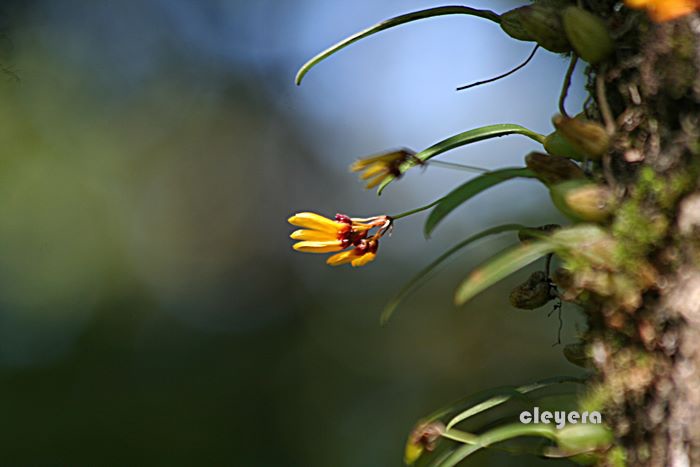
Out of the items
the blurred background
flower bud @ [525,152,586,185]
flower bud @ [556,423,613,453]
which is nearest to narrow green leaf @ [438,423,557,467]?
flower bud @ [556,423,613,453]

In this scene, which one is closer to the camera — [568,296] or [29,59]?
[568,296]

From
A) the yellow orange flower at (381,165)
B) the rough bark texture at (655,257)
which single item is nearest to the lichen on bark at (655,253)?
the rough bark texture at (655,257)

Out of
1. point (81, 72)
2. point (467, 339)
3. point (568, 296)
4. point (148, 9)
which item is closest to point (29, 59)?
point (81, 72)

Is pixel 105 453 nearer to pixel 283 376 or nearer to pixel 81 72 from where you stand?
pixel 283 376

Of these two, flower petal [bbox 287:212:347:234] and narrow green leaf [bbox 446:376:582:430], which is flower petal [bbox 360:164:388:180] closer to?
flower petal [bbox 287:212:347:234]

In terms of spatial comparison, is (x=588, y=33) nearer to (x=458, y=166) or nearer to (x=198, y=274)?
(x=458, y=166)

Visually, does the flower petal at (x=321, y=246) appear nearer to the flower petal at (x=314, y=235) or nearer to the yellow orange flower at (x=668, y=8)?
the flower petal at (x=314, y=235)

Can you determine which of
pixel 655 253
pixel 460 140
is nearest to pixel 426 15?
pixel 460 140
